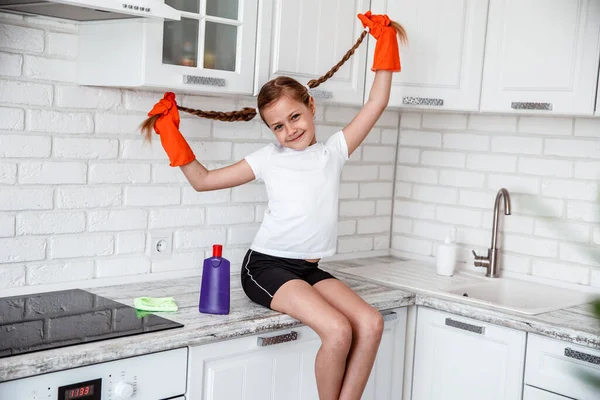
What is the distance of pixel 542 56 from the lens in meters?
2.57

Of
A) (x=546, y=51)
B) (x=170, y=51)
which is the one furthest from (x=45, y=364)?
(x=546, y=51)

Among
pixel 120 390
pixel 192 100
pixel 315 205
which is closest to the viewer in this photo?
pixel 120 390

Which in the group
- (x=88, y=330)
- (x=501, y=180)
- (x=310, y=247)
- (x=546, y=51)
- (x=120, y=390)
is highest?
(x=546, y=51)

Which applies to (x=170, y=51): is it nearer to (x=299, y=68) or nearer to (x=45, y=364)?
(x=299, y=68)

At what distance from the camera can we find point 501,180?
3.07m

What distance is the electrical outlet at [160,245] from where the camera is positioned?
258cm

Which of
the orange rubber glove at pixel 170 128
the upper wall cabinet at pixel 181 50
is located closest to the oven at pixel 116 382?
the orange rubber glove at pixel 170 128

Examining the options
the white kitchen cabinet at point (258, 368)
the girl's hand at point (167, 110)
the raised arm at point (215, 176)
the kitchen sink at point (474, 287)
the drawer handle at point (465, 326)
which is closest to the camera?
the white kitchen cabinet at point (258, 368)

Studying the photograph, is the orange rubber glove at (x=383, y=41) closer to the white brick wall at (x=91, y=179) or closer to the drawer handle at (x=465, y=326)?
the white brick wall at (x=91, y=179)

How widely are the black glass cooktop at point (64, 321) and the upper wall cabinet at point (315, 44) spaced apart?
836 mm

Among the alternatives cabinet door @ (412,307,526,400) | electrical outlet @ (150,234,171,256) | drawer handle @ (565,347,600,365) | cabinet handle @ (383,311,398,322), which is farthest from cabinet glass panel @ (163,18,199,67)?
drawer handle @ (565,347,600,365)

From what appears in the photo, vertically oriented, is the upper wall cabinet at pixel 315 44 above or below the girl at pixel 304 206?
above

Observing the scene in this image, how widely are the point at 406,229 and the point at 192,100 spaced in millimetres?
1264

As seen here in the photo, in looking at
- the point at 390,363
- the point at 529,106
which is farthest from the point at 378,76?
the point at 390,363
